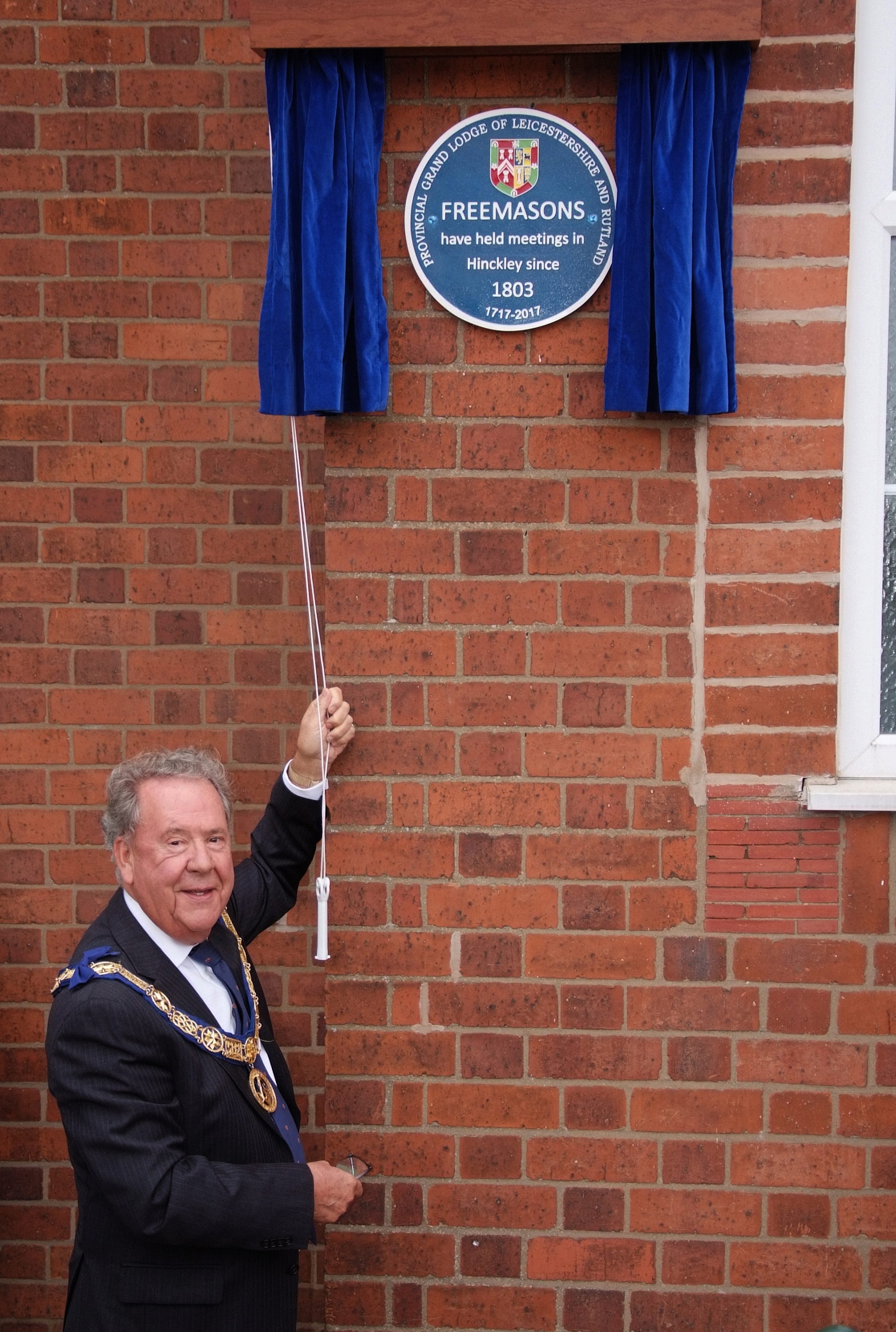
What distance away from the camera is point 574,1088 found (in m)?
2.60

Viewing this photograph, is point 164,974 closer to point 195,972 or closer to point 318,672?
point 195,972

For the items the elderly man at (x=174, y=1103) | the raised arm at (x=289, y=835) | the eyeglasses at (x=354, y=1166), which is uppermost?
the raised arm at (x=289, y=835)

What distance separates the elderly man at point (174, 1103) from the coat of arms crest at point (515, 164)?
1411mm

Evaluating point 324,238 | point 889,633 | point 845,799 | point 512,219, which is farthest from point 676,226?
point 845,799

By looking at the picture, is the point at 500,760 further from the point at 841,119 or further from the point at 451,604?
the point at 841,119

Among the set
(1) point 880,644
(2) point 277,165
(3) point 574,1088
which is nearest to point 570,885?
(3) point 574,1088

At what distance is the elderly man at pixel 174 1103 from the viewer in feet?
6.67

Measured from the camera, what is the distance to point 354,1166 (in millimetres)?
2537

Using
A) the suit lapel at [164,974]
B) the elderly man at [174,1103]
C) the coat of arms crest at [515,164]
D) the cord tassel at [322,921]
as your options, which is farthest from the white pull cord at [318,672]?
the coat of arms crest at [515,164]

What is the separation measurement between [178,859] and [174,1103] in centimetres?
44

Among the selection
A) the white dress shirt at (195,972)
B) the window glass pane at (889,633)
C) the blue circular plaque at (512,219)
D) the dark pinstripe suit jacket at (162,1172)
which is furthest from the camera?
the window glass pane at (889,633)

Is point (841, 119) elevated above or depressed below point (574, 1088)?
above

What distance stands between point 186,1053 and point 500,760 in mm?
907

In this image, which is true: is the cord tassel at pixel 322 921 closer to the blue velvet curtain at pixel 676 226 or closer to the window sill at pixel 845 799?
the window sill at pixel 845 799
